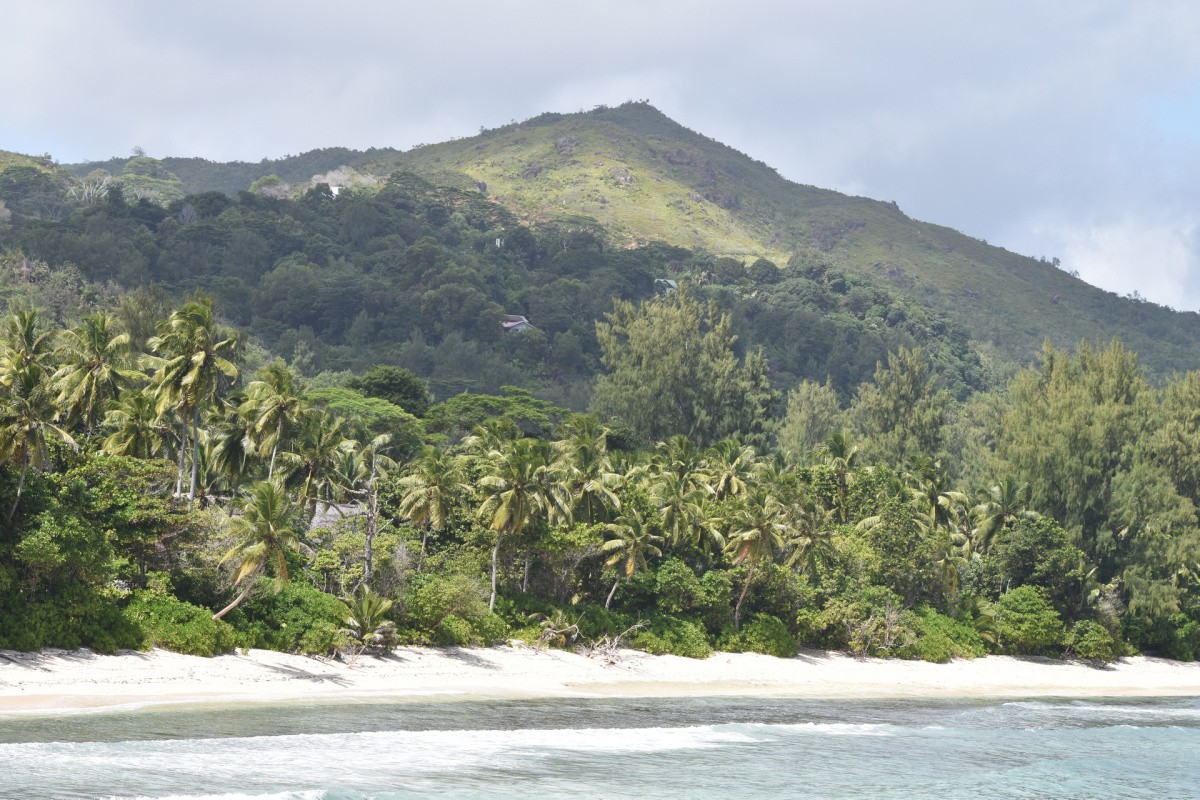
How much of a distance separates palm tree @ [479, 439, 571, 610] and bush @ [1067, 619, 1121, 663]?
3371cm

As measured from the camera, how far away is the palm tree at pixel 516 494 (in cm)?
5275

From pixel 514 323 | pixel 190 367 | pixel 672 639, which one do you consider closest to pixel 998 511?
pixel 672 639

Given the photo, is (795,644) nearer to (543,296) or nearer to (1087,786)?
(1087,786)

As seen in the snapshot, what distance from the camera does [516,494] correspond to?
173ft

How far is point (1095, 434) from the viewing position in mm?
76688

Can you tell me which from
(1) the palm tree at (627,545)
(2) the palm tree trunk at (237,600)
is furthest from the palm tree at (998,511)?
(2) the palm tree trunk at (237,600)

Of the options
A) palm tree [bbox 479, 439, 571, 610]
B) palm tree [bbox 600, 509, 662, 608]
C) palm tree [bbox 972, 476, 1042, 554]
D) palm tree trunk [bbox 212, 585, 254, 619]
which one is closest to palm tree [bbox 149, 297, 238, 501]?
palm tree trunk [bbox 212, 585, 254, 619]

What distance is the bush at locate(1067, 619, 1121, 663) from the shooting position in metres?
69.2

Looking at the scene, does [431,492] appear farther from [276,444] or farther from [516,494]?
[276,444]

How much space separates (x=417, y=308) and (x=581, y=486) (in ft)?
346

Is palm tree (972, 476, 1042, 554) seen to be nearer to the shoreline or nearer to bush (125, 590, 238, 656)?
the shoreline

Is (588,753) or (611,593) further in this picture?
(611,593)

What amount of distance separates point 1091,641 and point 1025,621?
167 inches

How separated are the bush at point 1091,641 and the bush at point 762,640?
19376 millimetres
